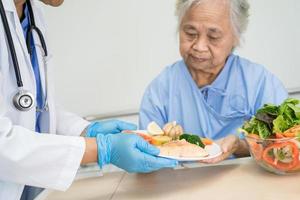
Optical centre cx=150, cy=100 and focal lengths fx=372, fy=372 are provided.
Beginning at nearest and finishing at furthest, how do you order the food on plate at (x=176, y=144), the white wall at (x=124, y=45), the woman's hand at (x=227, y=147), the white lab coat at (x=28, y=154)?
the white lab coat at (x=28, y=154), the food on plate at (x=176, y=144), the woman's hand at (x=227, y=147), the white wall at (x=124, y=45)

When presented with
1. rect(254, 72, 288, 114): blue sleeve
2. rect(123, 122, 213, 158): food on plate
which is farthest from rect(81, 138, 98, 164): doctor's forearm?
rect(254, 72, 288, 114): blue sleeve

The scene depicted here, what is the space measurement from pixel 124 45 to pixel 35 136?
3.74 ft

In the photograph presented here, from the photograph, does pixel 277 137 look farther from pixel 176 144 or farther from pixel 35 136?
pixel 35 136

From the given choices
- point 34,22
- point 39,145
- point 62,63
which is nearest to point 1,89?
point 39,145

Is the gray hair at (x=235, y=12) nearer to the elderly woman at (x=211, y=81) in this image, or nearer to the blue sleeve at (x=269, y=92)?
the elderly woman at (x=211, y=81)

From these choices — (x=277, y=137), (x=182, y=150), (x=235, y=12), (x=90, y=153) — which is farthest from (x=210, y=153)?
(x=235, y=12)

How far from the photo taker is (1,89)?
1.07m

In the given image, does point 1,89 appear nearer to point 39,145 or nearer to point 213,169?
point 39,145

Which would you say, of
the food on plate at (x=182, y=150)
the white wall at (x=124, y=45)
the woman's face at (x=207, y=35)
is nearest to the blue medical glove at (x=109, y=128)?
the food on plate at (x=182, y=150)

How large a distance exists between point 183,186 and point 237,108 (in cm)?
53

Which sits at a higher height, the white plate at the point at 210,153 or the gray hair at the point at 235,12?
the gray hair at the point at 235,12

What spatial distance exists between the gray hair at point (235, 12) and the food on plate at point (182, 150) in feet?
1.87

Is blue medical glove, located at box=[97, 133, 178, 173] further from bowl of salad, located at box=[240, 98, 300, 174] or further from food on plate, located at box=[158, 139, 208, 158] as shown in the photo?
bowl of salad, located at box=[240, 98, 300, 174]

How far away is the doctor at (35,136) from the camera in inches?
37.5
